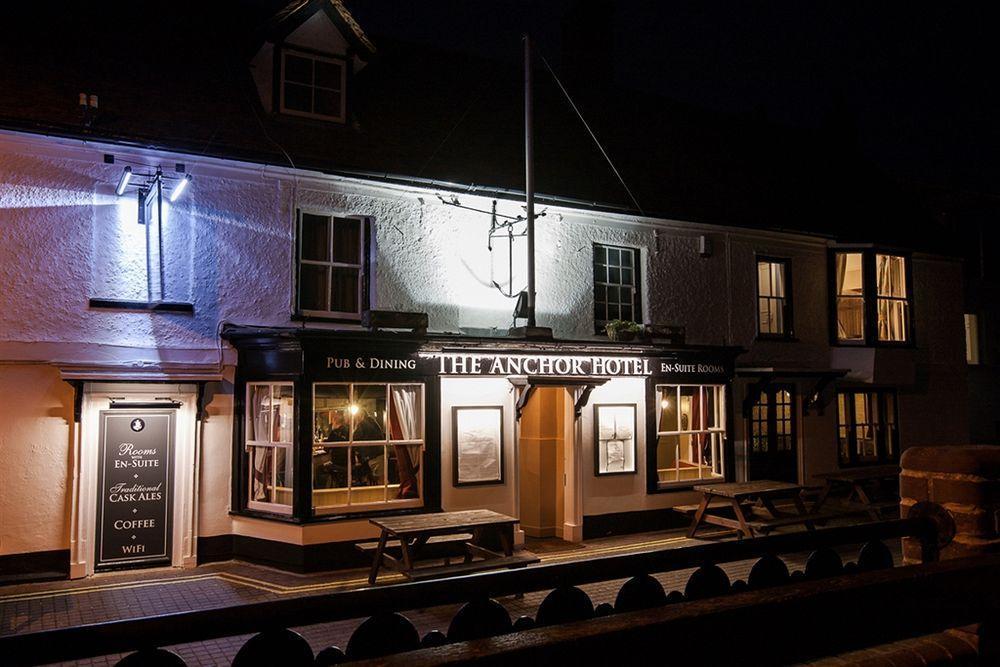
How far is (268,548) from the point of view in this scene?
11125 millimetres

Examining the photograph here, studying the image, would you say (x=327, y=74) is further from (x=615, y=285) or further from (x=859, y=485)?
(x=859, y=485)

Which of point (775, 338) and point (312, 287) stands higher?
point (312, 287)

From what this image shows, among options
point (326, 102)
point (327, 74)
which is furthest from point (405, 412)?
point (327, 74)

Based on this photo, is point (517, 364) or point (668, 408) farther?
point (668, 408)

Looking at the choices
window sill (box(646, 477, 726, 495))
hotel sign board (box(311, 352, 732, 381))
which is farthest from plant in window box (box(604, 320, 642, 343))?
window sill (box(646, 477, 726, 495))

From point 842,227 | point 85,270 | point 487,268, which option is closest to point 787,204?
point 842,227

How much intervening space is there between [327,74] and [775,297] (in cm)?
1058

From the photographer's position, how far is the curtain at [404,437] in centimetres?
1201

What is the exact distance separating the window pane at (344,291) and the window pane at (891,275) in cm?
1269

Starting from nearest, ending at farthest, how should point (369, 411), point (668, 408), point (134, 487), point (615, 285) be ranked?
1. point (134, 487)
2. point (369, 411)
3. point (668, 408)
4. point (615, 285)

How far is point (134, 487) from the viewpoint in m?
10.9

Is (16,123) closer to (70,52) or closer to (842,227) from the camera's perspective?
(70,52)

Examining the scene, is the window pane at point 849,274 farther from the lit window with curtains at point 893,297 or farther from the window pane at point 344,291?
the window pane at point 344,291

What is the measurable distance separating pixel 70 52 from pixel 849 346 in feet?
54.2
